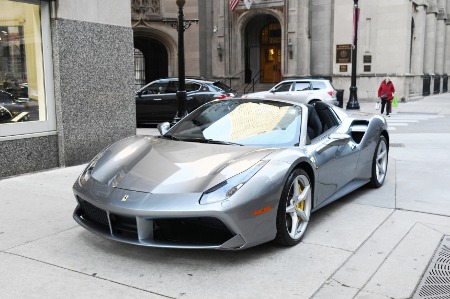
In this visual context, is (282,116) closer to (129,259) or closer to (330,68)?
(129,259)

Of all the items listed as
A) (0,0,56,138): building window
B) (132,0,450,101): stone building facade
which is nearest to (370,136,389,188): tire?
(0,0,56,138): building window

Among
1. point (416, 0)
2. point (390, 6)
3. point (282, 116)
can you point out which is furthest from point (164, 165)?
point (416, 0)

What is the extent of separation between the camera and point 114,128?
883 centimetres

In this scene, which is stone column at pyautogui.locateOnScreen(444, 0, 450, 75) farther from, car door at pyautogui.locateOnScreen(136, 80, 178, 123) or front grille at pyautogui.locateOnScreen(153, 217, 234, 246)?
front grille at pyautogui.locateOnScreen(153, 217, 234, 246)

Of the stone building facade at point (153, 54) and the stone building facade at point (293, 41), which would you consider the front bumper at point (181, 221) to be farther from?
the stone building facade at point (293, 41)

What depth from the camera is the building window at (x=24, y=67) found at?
24.3ft

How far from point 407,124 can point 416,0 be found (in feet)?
53.1

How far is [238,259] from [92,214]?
52.0 inches

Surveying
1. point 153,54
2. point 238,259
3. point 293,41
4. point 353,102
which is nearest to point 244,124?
point 238,259

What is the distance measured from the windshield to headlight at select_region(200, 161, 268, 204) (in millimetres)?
820

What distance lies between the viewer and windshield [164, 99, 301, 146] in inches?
193

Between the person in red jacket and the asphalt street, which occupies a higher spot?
the person in red jacket

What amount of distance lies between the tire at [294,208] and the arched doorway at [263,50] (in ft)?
86.9

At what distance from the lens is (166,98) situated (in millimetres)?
15250
